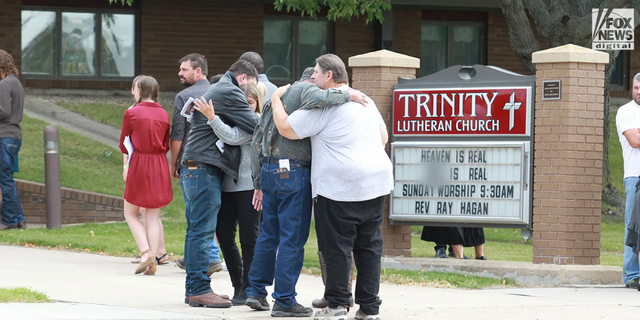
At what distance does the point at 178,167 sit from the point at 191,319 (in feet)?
8.37

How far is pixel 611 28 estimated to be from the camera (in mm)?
14719

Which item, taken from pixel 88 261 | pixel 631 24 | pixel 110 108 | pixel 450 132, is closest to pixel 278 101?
pixel 450 132

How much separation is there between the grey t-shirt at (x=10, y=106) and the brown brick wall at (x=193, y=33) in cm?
954

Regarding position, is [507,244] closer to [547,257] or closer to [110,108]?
[547,257]

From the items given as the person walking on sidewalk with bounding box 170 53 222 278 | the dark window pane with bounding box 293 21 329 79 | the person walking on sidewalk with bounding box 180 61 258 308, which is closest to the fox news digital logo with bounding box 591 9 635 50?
the person walking on sidewalk with bounding box 170 53 222 278

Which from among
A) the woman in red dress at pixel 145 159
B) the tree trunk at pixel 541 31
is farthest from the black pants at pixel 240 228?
the tree trunk at pixel 541 31

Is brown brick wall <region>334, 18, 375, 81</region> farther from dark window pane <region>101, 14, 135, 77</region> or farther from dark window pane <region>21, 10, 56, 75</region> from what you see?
dark window pane <region>21, 10, 56, 75</region>

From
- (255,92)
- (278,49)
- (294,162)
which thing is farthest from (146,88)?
(278,49)

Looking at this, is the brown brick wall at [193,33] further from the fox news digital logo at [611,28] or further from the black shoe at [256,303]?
the black shoe at [256,303]

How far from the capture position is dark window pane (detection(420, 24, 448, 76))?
24.5 metres

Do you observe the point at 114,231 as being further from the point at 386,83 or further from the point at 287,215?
the point at 287,215

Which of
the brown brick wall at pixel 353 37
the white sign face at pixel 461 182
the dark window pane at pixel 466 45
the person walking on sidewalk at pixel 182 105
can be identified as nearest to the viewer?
the person walking on sidewalk at pixel 182 105

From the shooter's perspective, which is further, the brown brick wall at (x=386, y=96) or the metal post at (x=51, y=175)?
the metal post at (x=51, y=175)

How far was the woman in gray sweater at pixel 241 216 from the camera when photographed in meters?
7.30
